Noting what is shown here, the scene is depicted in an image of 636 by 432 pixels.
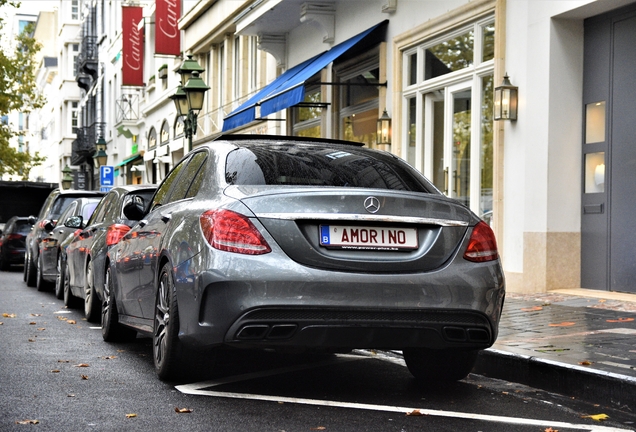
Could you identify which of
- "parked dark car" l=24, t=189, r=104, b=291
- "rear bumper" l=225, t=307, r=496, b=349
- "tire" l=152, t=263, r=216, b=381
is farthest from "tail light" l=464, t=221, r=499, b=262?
"parked dark car" l=24, t=189, r=104, b=291

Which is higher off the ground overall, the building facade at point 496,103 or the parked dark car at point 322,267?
the building facade at point 496,103

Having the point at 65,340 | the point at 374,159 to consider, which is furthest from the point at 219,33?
the point at 374,159

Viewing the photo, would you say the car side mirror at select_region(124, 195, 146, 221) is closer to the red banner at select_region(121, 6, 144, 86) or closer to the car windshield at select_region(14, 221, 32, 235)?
the car windshield at select_region(14, 221, 32, 235)

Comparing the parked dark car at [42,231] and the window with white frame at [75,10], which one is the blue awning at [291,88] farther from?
the window with white frame at [75,10]

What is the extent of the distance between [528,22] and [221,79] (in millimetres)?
17886

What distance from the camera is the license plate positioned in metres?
5.67

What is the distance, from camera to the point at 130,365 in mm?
7441

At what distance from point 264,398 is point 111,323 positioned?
3.12m

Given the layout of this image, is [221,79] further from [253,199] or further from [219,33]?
[253,199]

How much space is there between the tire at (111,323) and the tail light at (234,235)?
3.10m

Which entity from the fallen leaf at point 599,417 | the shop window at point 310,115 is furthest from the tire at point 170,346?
the shop window at point 310,115

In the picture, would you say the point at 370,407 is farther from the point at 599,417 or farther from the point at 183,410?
the point at 599,417

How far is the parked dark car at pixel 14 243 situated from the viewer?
23.4m

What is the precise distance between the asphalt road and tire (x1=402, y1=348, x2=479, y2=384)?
97 millimetres
